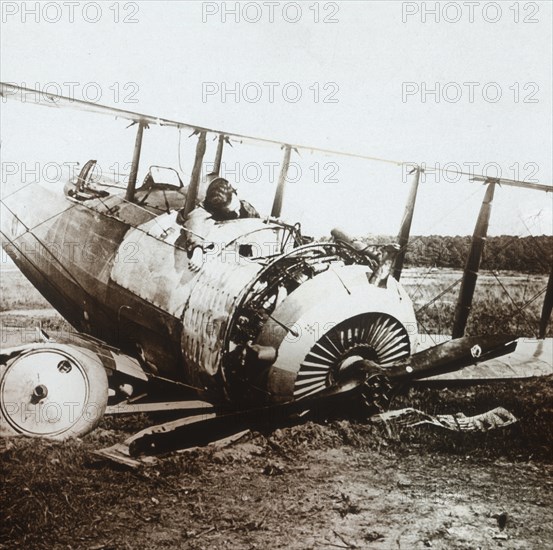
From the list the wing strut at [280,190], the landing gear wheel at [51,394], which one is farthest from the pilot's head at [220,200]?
the landing gear wheel at [51,394]

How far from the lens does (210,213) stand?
12.5 ft

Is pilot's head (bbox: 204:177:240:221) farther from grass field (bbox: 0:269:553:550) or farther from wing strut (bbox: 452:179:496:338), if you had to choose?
wing strut (bbox: 452:179:496:338)

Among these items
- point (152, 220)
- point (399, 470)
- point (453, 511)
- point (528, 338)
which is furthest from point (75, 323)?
point (528, 338)

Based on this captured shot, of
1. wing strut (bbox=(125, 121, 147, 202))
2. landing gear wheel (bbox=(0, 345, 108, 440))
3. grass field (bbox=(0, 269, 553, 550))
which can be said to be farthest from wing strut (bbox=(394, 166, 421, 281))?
landing gear wheel (bbox=(0, 345, 108, 440))

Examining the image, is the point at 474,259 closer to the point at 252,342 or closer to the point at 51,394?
the point at 252,342

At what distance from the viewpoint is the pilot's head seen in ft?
12.3

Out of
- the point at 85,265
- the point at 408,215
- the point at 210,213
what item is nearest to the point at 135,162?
the point at 210,213

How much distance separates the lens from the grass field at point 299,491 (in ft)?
8.05

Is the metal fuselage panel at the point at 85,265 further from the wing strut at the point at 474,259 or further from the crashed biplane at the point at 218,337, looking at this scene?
the wing strut at the point at 474,259

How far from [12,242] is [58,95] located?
2508 mm

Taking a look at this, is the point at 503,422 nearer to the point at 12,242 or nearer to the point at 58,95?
the point at 58,95

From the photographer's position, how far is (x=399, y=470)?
3.09 meters

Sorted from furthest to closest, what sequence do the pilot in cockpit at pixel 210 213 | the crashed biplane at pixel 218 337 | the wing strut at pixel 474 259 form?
the wing strut at pixel 474 259 → the pilot in cockpit at pixel 210 213 → the crashed biplane at pixel 218 337

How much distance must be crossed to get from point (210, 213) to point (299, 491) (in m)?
2.04
